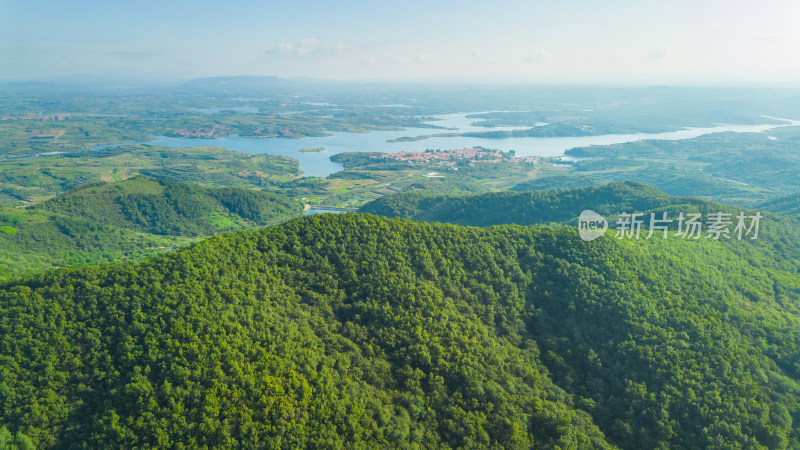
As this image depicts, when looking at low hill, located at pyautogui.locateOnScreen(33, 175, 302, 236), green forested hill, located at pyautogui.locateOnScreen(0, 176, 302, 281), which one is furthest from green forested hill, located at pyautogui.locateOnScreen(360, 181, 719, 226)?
green forested hill, located at pyautogui.locateOnScreen(0, 176, 302, 281)

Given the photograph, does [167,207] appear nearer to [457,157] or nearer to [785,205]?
[457,157]

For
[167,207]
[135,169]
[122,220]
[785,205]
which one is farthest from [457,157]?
[122,220]

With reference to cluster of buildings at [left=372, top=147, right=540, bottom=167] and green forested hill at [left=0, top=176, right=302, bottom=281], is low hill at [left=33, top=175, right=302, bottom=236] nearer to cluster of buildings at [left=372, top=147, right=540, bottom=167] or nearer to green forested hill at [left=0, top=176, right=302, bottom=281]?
green forested hill at [left=0, top=176, right=302, bottom=281]

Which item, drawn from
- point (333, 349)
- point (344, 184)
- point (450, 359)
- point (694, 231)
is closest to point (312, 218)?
point (333, 349)

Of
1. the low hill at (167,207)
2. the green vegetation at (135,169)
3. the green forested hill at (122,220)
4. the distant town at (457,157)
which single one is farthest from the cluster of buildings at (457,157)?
the low hill at (167,207)

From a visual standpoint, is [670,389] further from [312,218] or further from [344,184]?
[344,184]

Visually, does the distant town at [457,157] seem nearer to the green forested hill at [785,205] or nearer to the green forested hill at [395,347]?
the green forested hill at [785,205]
